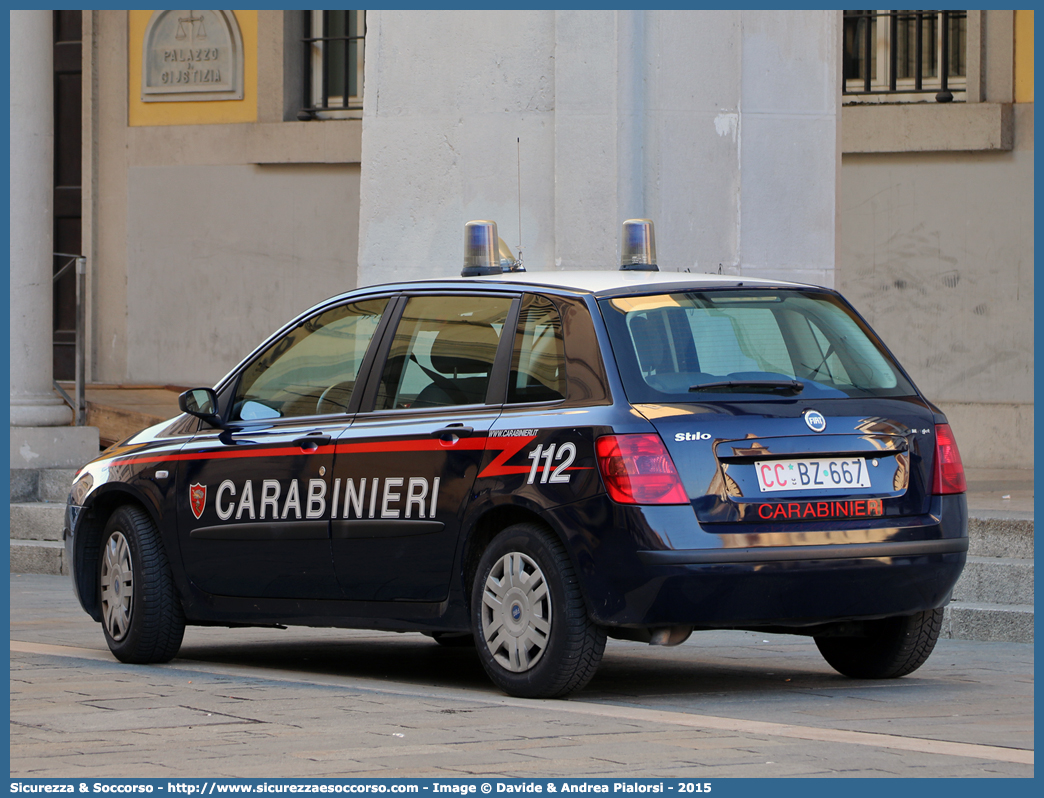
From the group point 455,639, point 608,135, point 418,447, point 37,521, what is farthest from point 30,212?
point 418,447

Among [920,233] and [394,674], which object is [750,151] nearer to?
[920,233]

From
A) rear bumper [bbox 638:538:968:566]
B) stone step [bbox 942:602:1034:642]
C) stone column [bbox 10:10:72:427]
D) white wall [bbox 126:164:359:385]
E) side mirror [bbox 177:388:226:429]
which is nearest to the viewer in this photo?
rear bumper [bbox 638:538:968:566]

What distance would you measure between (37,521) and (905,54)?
8.15m

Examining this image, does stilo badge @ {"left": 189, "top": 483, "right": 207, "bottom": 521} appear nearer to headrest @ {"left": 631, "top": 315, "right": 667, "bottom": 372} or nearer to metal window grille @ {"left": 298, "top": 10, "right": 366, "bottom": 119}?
headrest @ {"left": 631, "top": 315, "right": 667, "bottom": 372}

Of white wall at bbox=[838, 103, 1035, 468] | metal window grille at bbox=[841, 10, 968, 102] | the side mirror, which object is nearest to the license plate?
the side mirror

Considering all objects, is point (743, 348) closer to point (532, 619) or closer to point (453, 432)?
point (453, 432)

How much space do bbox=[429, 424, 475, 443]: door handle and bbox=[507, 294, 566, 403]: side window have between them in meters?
0.20

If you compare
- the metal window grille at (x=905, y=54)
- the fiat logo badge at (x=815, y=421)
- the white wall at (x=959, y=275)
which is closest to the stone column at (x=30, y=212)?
the white wall at (x=959, y=275)

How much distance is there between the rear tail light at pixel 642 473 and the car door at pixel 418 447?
0.69 meters

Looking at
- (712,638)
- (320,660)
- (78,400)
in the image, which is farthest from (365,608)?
(78,400)

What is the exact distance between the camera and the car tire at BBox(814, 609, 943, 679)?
7.55 metres

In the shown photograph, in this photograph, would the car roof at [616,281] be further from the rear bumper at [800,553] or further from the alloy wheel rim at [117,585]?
the alloy wheel rim at [117,585]

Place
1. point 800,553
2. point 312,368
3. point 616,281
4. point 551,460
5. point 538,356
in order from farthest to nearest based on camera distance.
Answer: point 312,368 → point 616,281 → point 538,356 → point 551,460 → point 800,553

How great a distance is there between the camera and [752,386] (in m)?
6.92
